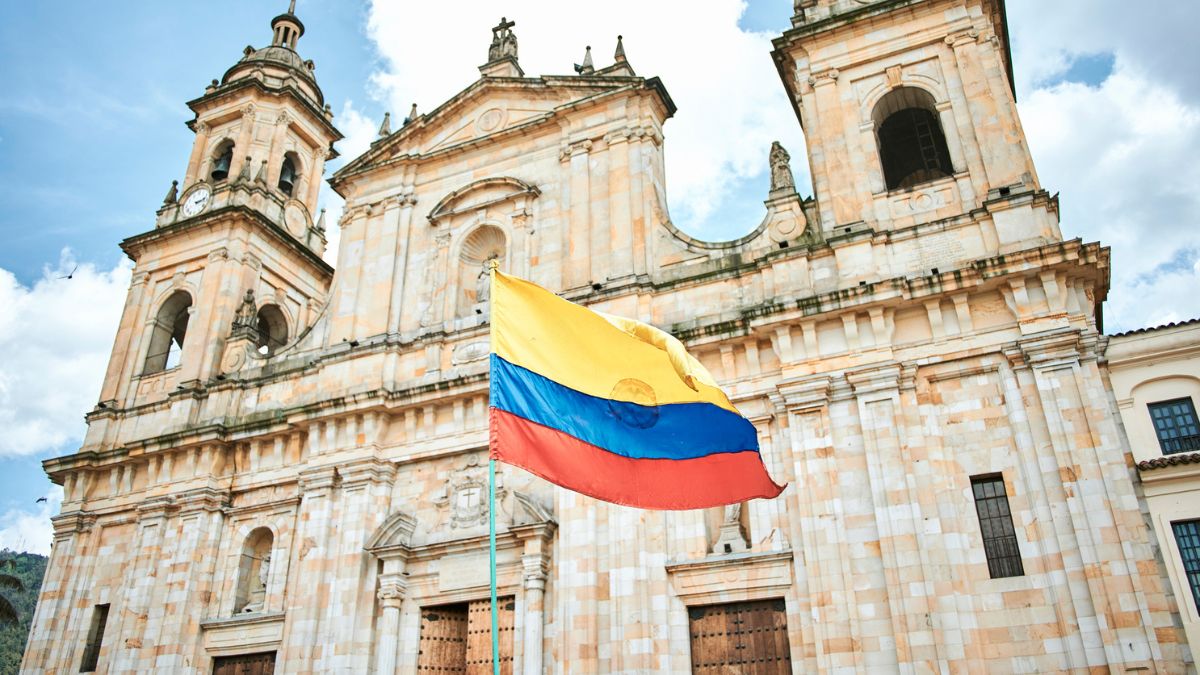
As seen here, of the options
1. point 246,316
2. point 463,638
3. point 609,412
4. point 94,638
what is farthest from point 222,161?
point 609,412

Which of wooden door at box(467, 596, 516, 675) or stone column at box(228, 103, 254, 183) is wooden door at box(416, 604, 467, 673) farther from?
stone column at box(228, 103, 254, 183)

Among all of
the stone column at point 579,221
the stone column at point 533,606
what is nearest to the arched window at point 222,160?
the stone column at point 579,221

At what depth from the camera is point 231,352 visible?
22844mm

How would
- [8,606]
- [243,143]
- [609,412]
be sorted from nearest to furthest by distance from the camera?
[609,412] < [243,143] < [8,606]

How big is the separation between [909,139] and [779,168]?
3.56 metres

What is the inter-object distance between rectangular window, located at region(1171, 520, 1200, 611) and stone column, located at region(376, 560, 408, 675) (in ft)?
41.1

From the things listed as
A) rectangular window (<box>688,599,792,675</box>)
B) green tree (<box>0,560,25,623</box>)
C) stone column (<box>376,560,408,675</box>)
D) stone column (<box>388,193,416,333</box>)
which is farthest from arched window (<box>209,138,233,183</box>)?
rectangular window (<box>688,599,792,675</box>)

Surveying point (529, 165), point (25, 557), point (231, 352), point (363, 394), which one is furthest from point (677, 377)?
point (25, 557)

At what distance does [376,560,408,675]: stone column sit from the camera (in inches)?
674

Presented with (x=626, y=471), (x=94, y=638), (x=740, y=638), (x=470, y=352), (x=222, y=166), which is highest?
(x=222, y=166)

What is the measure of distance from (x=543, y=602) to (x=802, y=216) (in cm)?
A: 843

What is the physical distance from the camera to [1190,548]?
13219 mm

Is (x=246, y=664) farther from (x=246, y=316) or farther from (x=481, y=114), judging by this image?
(x=481, y=114)

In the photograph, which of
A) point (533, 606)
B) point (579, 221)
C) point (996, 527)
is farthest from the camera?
point (579, 221)
